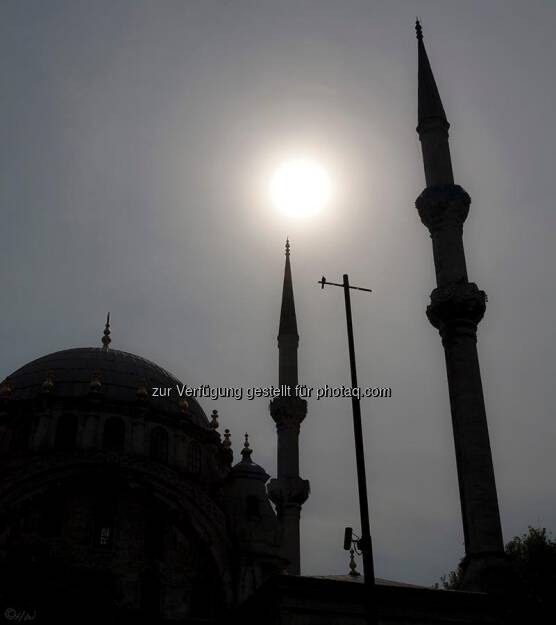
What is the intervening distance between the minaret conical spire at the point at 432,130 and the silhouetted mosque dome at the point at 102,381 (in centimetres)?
1752

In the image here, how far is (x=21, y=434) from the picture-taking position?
36.2 meters

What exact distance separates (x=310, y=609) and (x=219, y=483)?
64.4 feet

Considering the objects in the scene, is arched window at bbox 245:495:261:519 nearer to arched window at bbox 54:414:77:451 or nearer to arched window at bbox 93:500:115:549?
arched window at bbox 93:500:115:549

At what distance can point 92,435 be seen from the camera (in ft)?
118

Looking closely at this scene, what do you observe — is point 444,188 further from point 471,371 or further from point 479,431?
point 479,431

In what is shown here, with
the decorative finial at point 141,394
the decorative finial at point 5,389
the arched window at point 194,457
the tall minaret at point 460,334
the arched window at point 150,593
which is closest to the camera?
the tall minaret at point 460,334

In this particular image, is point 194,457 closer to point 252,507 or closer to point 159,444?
point 159,444

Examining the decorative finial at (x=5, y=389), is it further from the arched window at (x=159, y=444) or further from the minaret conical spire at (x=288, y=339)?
the minaret conical spire at (x=288, y=339)

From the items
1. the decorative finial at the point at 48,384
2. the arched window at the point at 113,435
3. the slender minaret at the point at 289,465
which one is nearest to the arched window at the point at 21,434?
the decorative finial at the point at 48,384

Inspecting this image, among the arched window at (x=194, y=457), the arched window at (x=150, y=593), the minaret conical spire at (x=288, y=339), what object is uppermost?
the minaret conical spire at (x=288, y=339)

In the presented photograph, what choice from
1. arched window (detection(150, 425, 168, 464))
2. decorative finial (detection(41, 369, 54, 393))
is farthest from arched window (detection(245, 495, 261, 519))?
decorative finial (detection(41, 369, 54, 393))

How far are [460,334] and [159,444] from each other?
1774cm

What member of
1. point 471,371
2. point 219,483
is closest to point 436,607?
point 471,371

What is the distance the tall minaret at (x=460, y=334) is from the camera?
2136cm
